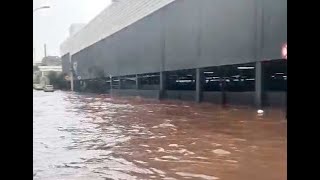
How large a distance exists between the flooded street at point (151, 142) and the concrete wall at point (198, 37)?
1.01 meters

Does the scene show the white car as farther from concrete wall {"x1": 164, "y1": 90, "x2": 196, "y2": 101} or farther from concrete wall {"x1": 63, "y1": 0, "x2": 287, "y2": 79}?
concrete wall {"x1": 164, "y1": 90, "x2": 196, "y2": 101}

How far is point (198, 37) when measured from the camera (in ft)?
34.3

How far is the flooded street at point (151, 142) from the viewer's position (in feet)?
12.2

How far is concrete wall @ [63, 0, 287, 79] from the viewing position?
839cm

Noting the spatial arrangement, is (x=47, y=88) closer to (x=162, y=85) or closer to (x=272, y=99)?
(x=272, y=99)

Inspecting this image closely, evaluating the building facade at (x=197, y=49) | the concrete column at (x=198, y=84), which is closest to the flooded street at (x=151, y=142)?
the building facade at (x=197, y=49)

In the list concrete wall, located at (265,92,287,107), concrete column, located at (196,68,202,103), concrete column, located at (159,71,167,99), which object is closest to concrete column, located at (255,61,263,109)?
concrete wall, located at (265,92,287,107)

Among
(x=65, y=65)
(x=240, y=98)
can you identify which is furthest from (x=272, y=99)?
(x=65, y=65)

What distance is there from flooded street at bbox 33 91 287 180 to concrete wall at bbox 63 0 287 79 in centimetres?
101

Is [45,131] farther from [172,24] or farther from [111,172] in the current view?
[172,24]

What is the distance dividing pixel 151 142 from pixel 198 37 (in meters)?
5.29
